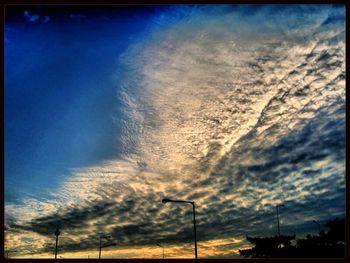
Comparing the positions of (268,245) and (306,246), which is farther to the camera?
(268,245)

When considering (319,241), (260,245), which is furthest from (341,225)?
(260,245)

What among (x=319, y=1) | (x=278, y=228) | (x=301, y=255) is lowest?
(x=301, y=255)

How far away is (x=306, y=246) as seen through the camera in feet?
212

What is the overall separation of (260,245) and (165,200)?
51.7 metres

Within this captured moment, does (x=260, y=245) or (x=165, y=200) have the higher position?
(x=165, y=200)

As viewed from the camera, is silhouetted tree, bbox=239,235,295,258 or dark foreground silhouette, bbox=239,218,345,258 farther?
silhouetted tree, bbox=239,235,295,258

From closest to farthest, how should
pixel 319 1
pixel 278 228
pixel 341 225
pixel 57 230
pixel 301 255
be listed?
pixel 319 1 → pixel 57 230 → pixel 301 255 → pixel 341 225 → pixel 278 228

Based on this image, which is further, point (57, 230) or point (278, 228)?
point (278, 228)

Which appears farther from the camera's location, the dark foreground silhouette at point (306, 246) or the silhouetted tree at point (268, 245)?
the silhouetted tree at point (268, 245)

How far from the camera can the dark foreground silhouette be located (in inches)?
2261

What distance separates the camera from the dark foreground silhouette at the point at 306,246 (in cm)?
5743

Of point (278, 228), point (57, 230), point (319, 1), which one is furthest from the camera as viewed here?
point (278, 228)

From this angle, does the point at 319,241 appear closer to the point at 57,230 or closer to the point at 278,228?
the point at 278,228

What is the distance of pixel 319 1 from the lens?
14570 mm
